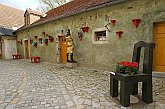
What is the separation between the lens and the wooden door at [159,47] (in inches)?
225

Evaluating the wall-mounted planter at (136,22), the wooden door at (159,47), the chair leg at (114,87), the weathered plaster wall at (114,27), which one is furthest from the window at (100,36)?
the chair leg at (114,87)

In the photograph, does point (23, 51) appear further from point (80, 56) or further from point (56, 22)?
point (80, 56)

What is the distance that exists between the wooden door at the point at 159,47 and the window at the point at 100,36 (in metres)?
2.21

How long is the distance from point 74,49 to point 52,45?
2.69 m

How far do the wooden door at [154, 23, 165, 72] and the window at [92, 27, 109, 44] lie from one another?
2213mm

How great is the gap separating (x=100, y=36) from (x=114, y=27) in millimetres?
1138

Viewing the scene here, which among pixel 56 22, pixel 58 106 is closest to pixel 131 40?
pixel 58 106

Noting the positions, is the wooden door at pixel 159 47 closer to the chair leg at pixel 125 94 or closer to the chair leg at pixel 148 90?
the chair leg at pixel 148 90

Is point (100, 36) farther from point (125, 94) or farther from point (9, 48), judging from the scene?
point (9, 48)

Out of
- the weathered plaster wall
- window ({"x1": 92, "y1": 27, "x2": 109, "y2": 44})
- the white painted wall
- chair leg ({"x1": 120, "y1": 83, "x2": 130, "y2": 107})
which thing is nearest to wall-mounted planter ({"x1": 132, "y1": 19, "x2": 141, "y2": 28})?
the weathered plaster wall

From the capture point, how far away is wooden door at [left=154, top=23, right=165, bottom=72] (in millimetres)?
5727

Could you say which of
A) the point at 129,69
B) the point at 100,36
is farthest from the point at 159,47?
the point at 129,69

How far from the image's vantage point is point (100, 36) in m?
7.91

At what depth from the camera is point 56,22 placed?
1055 cm
